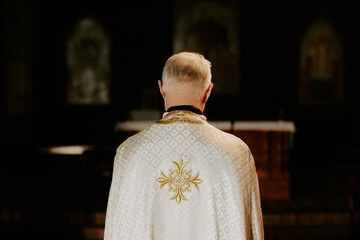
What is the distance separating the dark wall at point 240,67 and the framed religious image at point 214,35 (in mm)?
151

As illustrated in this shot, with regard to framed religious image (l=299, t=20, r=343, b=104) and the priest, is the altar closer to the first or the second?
framed religious image (l=299, t=20, r=343, b=104)

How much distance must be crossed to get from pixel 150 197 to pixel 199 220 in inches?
8.4

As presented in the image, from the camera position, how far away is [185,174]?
177cm

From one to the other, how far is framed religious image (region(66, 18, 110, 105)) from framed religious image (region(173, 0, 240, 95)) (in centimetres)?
152

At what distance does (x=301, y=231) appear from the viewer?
209 inches

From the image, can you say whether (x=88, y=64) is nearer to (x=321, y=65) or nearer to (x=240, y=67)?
(x=240, y=67)

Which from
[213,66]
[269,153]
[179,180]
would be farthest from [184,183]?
[213,66]

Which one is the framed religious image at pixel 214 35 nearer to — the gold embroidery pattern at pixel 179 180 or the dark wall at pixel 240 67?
the dark wall at pixel 240 67

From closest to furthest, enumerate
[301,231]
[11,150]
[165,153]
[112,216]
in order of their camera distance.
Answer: [165,153]
[112,216]
[301,231]
[11,150]

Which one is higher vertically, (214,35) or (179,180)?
(214,35)

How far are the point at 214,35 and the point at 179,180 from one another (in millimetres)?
8002

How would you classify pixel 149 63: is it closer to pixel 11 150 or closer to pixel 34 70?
pixel 34 70

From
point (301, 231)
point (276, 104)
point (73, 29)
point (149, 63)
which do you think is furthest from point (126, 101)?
point (301, 231)

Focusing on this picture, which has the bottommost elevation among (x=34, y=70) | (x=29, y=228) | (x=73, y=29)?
(x=29, y=228)
